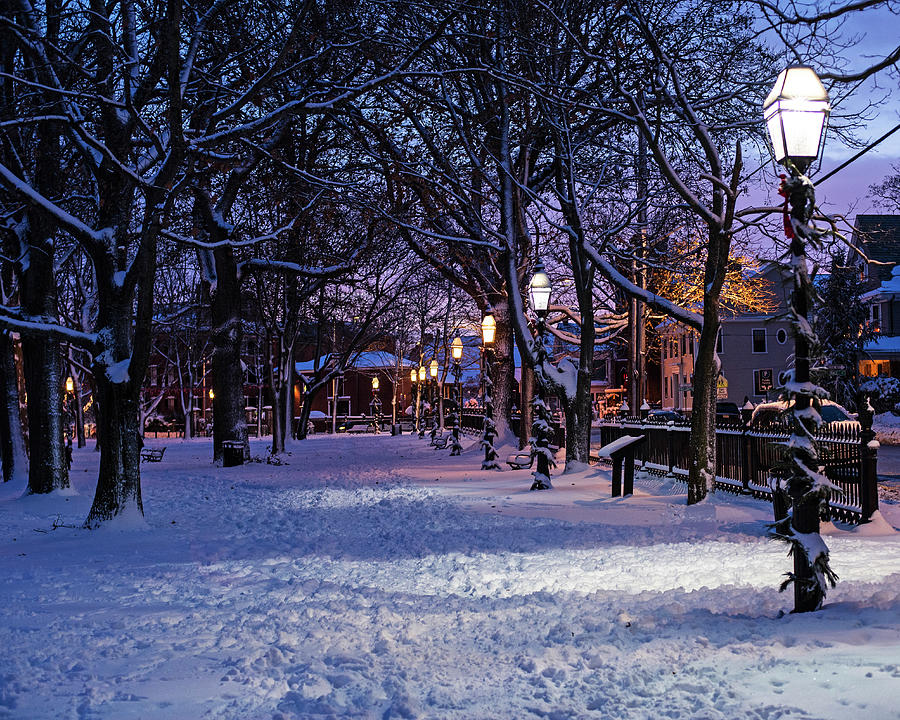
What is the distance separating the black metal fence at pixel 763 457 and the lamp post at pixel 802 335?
218 mm

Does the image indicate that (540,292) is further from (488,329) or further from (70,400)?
(70,400)

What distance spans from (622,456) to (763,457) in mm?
2257

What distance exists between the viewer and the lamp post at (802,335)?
6.52 m

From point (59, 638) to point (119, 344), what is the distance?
674cm

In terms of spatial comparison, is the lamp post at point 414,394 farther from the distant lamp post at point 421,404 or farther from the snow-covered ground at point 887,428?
the snow-covered ground at point 887,428

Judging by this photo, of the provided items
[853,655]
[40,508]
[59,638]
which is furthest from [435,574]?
[40,508]

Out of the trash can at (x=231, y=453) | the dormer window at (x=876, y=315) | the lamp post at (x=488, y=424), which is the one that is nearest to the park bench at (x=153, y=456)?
the trash can at (x=231, y=453)

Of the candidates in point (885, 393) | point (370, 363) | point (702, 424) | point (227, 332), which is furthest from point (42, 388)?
point (370, 363)

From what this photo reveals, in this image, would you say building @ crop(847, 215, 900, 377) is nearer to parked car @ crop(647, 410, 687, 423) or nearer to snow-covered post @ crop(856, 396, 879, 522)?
parked car @ crop(647, 410, 687, 423)

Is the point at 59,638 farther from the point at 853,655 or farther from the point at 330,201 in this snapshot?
the point at 330,201

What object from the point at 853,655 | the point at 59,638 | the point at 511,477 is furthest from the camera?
the point at 511,477

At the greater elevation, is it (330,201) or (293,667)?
(330,201)

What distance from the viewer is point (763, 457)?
589 inches

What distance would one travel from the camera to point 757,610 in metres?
6.84
